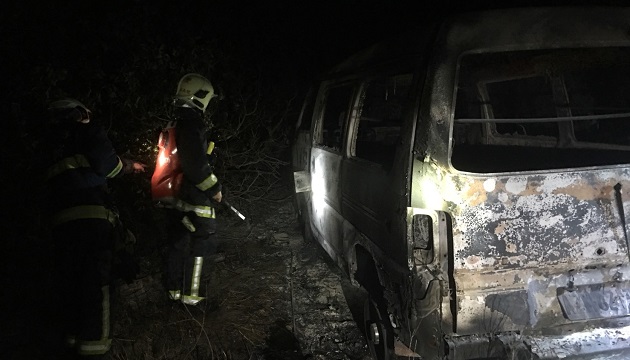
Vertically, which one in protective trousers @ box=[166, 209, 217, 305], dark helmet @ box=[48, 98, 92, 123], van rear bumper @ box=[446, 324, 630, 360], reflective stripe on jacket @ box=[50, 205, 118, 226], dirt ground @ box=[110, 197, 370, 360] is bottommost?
dirt ground @ box=[110, 197, 370, 360]

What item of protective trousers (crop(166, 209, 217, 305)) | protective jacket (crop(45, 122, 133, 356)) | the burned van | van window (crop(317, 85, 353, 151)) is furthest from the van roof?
protective trousers (crop(166, 209, 217, 305))

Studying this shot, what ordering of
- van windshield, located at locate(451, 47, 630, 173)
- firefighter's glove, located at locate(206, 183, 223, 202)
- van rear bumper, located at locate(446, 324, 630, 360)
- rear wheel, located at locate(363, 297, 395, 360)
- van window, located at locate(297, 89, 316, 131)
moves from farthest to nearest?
van window, located at locate(297, 89, 316, 131) → firefighter's glove, located at locate(206, 183, 223, 202) → van windshield, located at locate(451, 47, 630, 173) → rear wheel, located at locate(363, 297, 395, 360) → van rear bumper, located at locate(446, 324, 630, 360)

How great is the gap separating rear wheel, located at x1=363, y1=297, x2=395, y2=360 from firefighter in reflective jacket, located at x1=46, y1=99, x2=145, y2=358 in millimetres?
1709

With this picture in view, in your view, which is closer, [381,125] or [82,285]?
[82,285]

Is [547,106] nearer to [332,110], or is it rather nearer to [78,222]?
[332,110]

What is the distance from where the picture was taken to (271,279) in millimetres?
4695

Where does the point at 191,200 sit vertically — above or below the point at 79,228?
above

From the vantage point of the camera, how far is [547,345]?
2.34m

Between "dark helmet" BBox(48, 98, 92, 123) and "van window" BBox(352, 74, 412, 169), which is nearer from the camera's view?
"dark helmet" BBox(48, 98, 92, 123)

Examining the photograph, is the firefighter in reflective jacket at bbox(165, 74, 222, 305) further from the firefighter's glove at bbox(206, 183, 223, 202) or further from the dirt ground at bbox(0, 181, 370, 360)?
the dirt ground at bbox(0, 181, 370, 360)

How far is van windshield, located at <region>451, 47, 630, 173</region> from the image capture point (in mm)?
3408

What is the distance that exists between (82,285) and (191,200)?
1039 millimetres

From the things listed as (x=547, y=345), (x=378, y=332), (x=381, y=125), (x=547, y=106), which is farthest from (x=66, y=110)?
(x=547, y=106)

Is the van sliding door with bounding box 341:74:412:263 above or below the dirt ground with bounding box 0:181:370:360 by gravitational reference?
above
